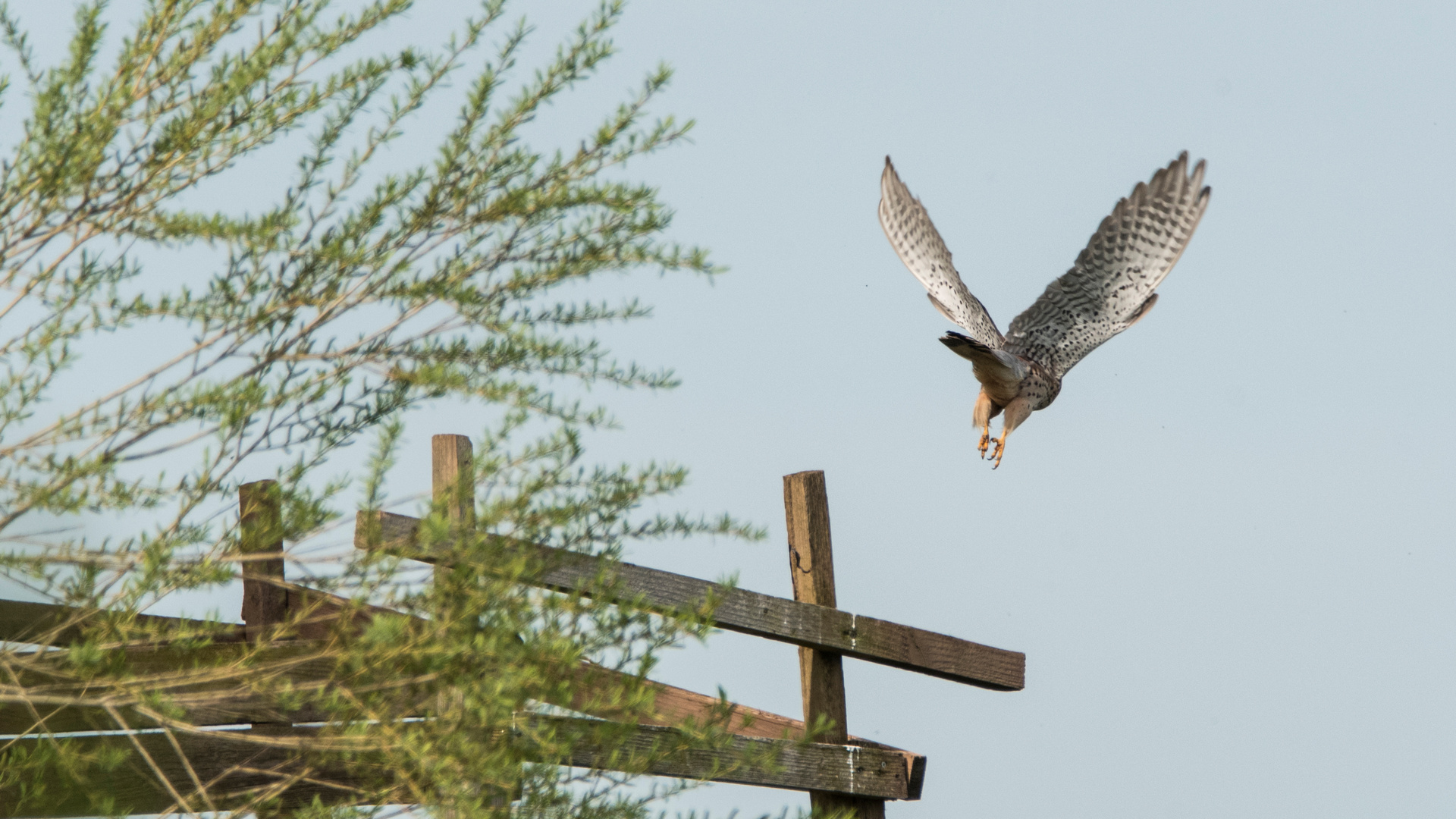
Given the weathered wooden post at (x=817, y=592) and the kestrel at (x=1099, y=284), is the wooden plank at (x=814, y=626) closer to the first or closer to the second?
the weathered wooden post at (x=817, y=592)

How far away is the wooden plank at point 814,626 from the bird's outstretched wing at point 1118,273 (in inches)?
97.1

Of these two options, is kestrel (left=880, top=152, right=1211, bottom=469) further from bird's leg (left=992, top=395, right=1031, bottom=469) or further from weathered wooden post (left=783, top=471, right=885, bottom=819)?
weathered wooden post (left=783, top=471, right=885, bottom=819)

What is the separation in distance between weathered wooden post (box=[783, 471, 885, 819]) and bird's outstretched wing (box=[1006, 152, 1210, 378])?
8.10ft

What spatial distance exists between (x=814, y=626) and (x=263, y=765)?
170cm

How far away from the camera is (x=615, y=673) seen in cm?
262

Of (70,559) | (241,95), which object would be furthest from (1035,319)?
(70,559)

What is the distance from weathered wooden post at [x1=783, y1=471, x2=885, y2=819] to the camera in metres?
4.08

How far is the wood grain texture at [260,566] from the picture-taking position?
8.11 feet

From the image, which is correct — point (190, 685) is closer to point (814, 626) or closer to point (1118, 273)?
point (814, 626)

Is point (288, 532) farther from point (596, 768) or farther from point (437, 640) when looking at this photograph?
point (596, 768)

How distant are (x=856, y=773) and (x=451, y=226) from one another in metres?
2.20

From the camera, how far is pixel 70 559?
2.33 m

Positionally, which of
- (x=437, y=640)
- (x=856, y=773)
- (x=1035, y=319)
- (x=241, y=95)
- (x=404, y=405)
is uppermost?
(x=1035, y=319)

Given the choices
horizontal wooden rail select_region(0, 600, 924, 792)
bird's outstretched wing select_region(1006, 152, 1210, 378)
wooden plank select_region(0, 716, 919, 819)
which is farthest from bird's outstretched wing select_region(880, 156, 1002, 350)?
horizontal wooden rail select_region(0, 600, 924, 792)
